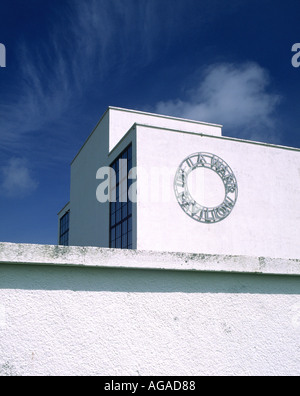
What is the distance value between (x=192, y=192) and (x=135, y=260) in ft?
46.3

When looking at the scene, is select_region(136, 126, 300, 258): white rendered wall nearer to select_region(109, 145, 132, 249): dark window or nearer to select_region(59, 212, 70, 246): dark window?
select_region(109, 145, 132, 249): dark window

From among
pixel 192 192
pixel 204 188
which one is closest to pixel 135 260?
pixel 192 192

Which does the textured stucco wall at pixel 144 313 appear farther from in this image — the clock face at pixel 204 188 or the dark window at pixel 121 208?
the clock face at pixel 204 188

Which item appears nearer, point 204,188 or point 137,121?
point 204,188

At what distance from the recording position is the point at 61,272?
2.72 metres

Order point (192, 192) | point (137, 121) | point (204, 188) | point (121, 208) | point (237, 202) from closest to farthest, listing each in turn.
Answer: point (192, 192) < point (204, 188) < point (121, 208) < point (237, 202) < point (137, 121)

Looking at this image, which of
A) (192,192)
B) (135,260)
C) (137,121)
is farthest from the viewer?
(137,121)

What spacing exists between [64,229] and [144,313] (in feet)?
98.3

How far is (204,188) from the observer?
17.1m

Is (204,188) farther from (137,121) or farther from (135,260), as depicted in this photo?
(135,260)

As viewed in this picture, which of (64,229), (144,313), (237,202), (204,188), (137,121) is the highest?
(137,121)

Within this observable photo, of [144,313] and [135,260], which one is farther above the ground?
[135,260]

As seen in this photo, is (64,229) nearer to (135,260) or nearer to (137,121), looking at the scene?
(137,121)
